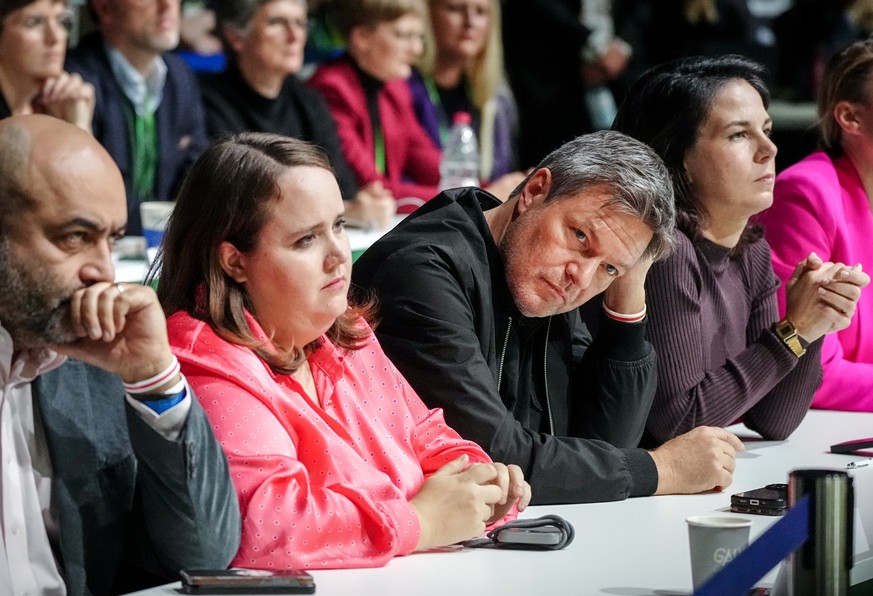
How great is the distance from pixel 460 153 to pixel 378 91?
42cm

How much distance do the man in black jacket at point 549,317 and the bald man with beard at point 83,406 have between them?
0.57 meters

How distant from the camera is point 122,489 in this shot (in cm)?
179

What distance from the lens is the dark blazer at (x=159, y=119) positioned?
4602 millimetres

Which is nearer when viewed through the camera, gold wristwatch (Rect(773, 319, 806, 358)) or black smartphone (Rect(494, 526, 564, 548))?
black smartphone (Rect(494, 526, 564, 548))

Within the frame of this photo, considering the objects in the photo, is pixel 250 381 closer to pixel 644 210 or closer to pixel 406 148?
pixel 644 210

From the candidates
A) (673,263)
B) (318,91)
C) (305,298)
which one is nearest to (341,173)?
(318,91)

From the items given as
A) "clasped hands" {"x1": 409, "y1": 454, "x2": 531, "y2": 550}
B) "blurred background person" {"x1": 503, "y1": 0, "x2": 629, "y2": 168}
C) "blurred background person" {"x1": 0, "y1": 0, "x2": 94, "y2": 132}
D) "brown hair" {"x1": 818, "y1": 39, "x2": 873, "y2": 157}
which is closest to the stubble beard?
"clasped hands" {"x1": 409, "y1": 454, "x2": 531, "y2": 550}

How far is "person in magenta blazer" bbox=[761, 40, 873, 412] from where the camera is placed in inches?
121

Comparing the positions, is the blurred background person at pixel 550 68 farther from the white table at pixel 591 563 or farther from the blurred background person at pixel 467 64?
the white table at pixel 591 563

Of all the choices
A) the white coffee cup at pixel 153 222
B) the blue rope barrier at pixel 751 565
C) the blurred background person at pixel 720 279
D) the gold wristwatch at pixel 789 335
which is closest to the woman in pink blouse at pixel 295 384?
the blue rope barrier at pixel 751 565

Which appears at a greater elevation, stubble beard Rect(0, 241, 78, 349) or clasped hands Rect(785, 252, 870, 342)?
stubble beard Rect(0, 241, 78, 349)

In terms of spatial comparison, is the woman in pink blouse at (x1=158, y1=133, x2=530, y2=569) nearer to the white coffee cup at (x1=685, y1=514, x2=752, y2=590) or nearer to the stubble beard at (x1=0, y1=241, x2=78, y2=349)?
the stubble beard at (x1=0, y1=241, x2=78, y2=349)

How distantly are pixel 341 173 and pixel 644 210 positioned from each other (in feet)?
9.85

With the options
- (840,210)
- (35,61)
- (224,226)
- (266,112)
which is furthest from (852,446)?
(266,112)
